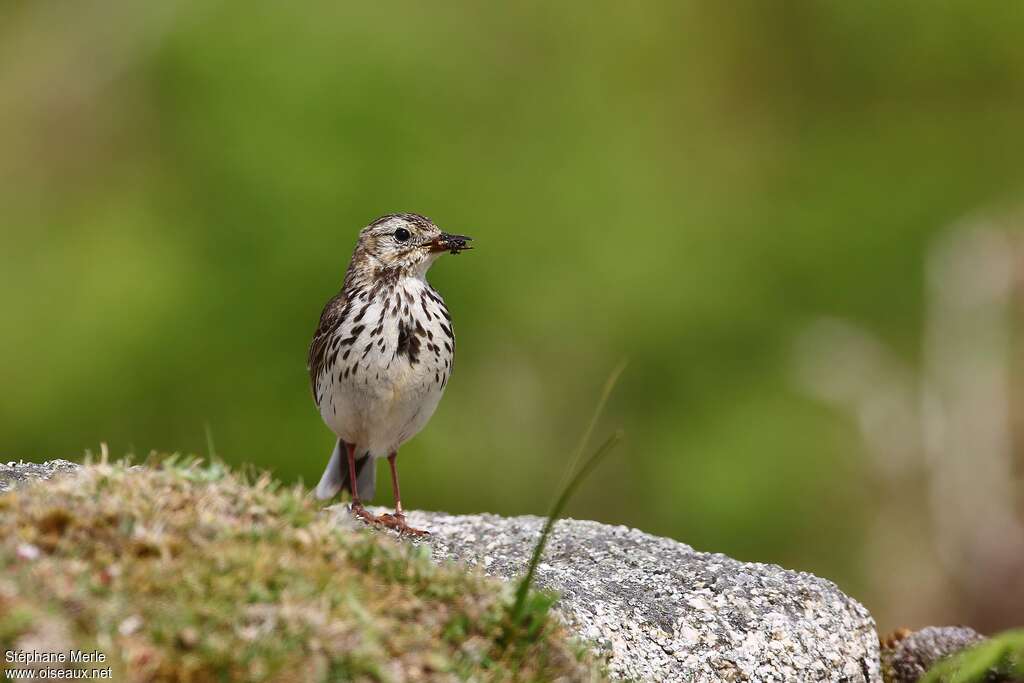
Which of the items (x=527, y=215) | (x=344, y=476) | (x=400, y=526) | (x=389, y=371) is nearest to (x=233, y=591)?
(x=400, y=526)

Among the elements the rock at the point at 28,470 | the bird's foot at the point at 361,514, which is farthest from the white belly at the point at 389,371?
the rock at the point at 28,470

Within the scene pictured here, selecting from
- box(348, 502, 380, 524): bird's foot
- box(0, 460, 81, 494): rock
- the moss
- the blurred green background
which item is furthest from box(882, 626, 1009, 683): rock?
the blurred green background

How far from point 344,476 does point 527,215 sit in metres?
14.2

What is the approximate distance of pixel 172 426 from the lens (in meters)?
20.2

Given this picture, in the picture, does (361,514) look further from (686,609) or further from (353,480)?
(686,609)

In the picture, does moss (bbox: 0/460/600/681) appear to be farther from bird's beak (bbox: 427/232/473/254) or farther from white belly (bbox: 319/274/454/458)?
bird's beak (bbox: 427/232/473/254)

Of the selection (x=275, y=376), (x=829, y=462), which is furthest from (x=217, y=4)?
(x=829, y=462)

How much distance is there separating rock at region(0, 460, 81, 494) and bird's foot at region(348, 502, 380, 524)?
1.65m

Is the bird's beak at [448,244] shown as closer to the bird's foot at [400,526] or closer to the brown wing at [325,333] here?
the brown wing at [325,333]

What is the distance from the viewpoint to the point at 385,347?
923cm

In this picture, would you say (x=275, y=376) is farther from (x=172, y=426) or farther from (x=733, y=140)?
(x=733, y=140)

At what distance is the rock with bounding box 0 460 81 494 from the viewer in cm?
772

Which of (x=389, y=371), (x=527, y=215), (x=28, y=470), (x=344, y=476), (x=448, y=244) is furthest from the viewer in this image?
(x=527, y=215)

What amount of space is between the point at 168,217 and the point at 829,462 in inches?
422
